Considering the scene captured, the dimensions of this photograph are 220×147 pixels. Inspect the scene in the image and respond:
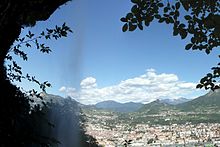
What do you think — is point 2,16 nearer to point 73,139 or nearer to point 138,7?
point 138,7

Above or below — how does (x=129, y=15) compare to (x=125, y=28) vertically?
above

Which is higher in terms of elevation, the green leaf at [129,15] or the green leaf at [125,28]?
the green leaf at [129,15]

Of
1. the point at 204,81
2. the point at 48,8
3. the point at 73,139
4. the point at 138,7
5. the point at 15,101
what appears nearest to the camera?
the point at 48,8

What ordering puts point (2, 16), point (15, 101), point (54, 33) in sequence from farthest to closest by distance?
point (54, 33) < point (15, 101) < point (2, 16)

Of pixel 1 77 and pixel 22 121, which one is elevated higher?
pixel 1 77

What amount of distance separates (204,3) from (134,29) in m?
0.87

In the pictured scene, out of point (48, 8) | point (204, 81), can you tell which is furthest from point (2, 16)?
point (204, 81)

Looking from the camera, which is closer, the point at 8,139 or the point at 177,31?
the point at 8,139

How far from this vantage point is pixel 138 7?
345 centimetres

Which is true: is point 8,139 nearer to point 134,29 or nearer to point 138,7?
point 134,29

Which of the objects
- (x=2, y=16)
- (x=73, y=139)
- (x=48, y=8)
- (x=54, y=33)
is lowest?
(x=73, y=139)

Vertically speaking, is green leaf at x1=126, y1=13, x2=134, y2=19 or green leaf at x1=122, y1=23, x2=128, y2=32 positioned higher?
green leaf at x1=126, y1=13, x2=134, y2=19

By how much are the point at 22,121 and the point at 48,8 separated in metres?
1.68

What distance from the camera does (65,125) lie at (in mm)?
44594
